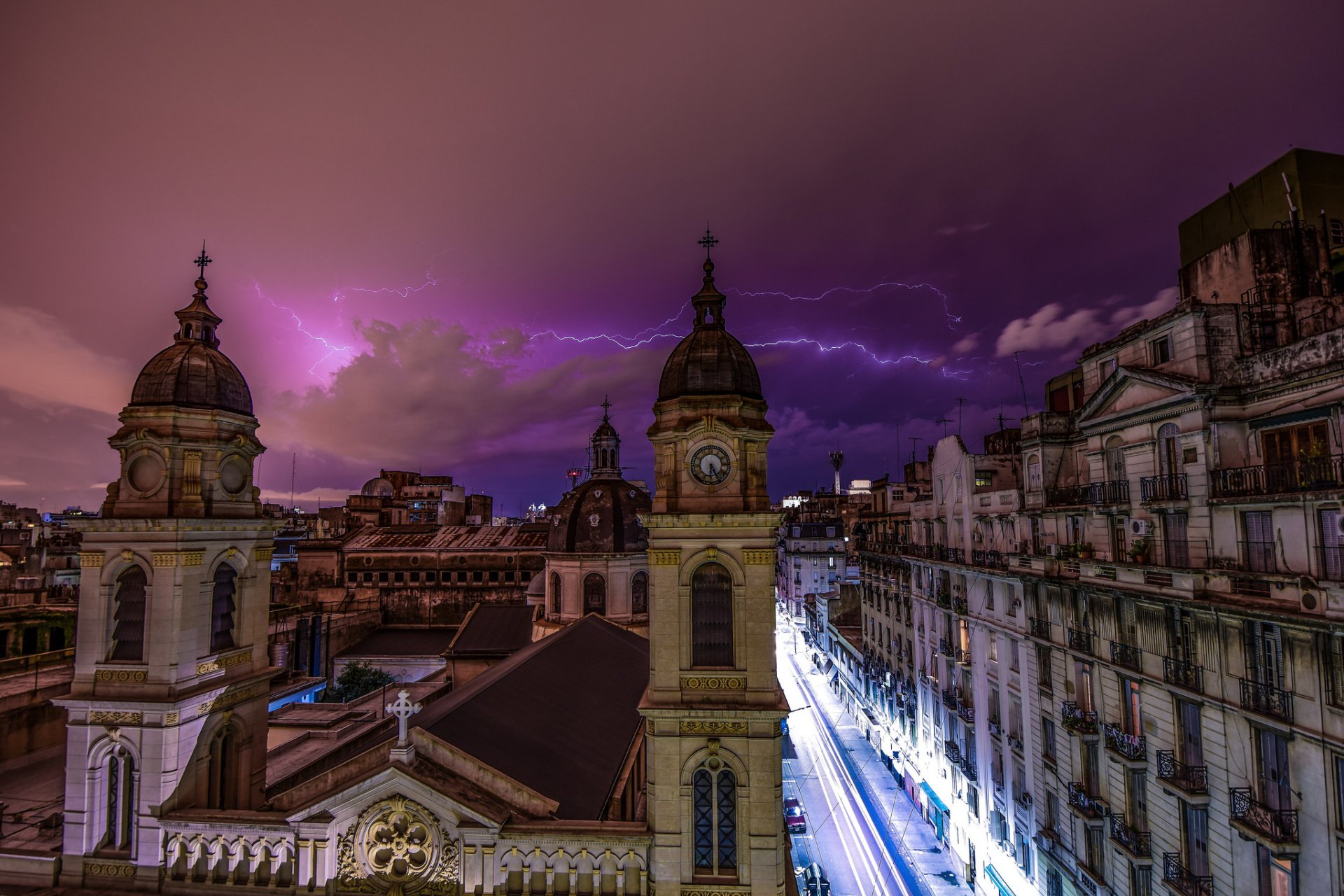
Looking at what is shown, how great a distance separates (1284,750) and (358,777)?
26.7 m

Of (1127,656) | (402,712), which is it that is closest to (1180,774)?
(1127,656)

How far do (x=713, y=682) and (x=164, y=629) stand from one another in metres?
17.7

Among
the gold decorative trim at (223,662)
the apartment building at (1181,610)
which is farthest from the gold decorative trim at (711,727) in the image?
the gold decorative trim at (223,662)

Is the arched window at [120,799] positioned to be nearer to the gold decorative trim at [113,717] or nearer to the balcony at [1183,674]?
the gold decorative trim at [113,717]

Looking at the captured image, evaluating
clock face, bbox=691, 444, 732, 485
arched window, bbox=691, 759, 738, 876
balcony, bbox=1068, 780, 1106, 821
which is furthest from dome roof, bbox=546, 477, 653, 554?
arched window, bbox=691, 759, 738, 876

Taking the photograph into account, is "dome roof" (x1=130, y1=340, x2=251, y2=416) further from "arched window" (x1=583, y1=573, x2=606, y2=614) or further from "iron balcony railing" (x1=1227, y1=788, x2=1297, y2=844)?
"iron balcony railing" (x1=1227, y1=788, x2=1297, y2=844)

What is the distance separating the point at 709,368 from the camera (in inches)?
776

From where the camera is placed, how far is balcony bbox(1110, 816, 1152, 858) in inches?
934

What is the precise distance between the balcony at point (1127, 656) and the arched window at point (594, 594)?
111ft

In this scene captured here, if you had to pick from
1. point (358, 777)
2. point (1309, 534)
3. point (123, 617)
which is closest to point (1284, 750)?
point (1309, 534)

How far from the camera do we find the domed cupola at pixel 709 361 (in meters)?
19.6

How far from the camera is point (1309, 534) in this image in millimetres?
18203

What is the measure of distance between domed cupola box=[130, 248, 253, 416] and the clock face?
53.9 feet

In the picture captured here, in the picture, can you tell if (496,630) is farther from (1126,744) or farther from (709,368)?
(1126,744)
